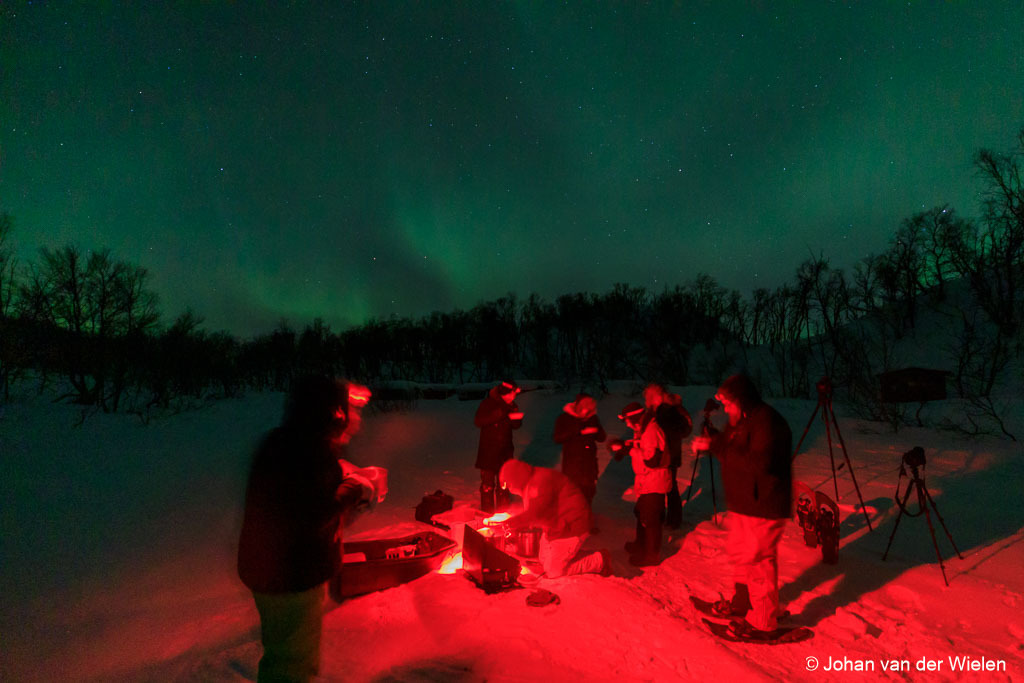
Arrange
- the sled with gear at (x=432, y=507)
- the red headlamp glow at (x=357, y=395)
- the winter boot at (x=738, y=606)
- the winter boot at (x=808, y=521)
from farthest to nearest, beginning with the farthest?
the sled with gear at (x=432, y=507) < the winter boot at (x=808, y=521) < the winter boot at (x=738, y=606) < the red headlamp glow at (x=357, y=395)

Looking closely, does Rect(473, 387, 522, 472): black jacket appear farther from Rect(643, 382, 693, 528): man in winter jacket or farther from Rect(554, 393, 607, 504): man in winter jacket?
Rect(643, 382, 693, 528): man in winter jacket

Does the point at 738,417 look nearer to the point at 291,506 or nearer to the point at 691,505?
the point at 291,506

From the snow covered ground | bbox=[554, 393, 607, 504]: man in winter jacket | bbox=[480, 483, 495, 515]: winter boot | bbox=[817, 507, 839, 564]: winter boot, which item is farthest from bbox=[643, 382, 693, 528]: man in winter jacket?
bbox=[480, 483, 495, 515]: winter boot

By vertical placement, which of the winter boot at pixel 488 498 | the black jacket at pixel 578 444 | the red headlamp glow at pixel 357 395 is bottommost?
the winter boot at pixel 488 498

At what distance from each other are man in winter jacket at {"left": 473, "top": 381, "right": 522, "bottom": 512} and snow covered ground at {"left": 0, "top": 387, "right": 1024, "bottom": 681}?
3.92 ft

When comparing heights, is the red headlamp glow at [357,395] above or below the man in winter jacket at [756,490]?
above

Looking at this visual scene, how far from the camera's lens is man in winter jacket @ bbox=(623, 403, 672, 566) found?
16.9ft

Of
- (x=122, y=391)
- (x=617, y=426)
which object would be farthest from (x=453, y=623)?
(x=122, y=391)

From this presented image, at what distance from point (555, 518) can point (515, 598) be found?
985mm

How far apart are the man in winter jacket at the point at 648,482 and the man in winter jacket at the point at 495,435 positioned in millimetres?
1832

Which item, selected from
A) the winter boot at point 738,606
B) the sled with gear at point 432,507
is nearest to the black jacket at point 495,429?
the sled with gear at point 432,507

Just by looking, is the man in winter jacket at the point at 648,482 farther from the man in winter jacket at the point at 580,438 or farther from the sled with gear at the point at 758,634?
the sled with gear at the point at 758,634

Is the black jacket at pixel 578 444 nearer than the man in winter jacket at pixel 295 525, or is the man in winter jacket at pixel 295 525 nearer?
the man in winter jacket at pixel 295 525

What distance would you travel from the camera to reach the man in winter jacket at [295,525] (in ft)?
7.29
